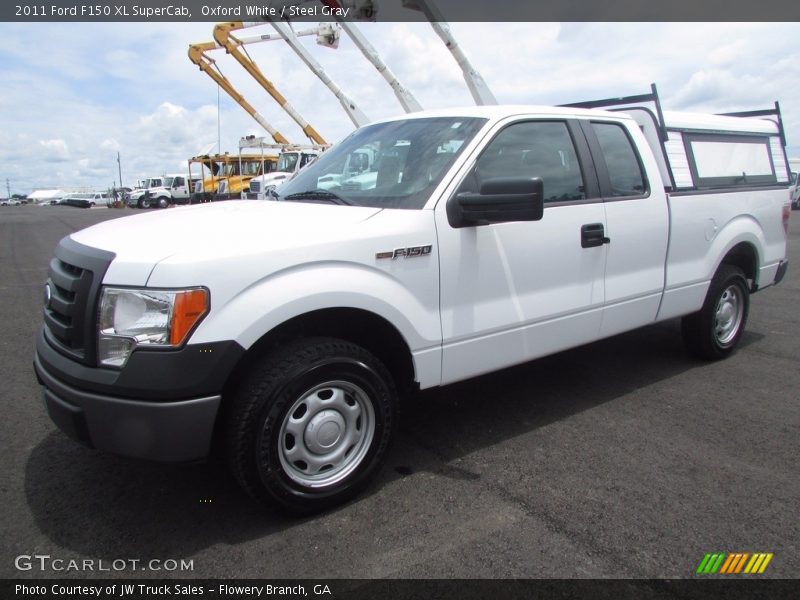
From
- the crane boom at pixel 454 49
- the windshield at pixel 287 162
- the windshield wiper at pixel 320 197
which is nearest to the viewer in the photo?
the windshield wiper at pixel 320 197

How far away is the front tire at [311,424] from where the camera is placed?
8.29 ft

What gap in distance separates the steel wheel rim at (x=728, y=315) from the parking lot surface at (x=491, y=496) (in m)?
0.60

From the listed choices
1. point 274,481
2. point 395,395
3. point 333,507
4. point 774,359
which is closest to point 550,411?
point 395,395

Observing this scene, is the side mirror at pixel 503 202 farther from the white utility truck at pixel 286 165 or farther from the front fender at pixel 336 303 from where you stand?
the white utility truck at pixel 286 165

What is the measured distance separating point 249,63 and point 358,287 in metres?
26.5

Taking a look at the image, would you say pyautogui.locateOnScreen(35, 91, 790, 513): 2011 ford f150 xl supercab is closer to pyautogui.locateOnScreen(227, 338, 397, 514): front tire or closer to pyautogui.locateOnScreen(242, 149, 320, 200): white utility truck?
pyautogui.locateOnScreen(227, 338, 397, 514): front tire

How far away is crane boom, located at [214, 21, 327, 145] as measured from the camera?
80.2ft

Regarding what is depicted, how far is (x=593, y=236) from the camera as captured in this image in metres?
3.66

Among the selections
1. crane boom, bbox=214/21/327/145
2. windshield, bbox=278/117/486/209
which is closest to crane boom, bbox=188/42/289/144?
crane boom, bbox=214/21/327/145

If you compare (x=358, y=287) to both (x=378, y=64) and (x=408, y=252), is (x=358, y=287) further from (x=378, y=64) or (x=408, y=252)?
(x=378, y=64)

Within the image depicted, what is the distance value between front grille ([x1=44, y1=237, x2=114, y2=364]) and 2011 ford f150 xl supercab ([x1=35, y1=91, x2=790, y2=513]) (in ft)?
0.04

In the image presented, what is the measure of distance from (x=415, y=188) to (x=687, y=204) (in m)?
2.34

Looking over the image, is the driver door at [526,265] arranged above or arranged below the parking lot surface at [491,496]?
above
